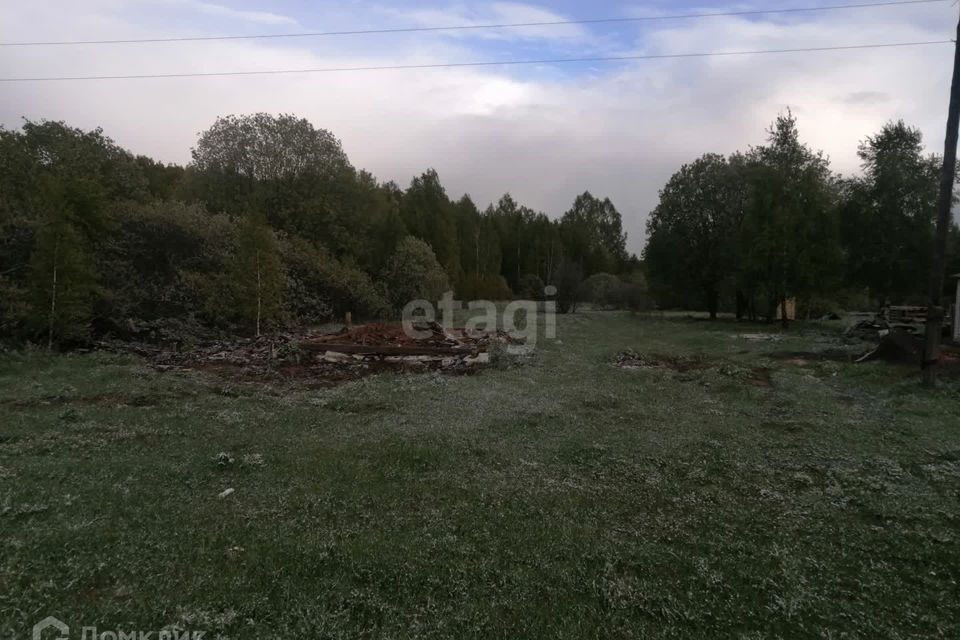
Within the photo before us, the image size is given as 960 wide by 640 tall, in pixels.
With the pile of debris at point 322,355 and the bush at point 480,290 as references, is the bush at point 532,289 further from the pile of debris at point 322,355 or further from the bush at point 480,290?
the pile of debris at point 322,355

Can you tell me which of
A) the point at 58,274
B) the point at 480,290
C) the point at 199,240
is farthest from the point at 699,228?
the point at 58,274

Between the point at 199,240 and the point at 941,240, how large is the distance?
2357 centimetres

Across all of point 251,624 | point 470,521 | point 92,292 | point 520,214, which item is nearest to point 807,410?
point 470,521

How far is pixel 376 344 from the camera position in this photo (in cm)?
1688

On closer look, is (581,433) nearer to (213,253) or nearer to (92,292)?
(92,292)

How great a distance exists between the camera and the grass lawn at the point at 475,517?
138 inches

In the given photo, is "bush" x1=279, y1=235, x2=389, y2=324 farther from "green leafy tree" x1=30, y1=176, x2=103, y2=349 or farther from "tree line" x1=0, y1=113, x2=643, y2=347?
"green leafy tree" x1=30, y1=176, x2=103, y2=349

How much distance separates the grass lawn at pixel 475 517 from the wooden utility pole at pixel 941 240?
2.25m

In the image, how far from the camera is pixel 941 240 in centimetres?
1152

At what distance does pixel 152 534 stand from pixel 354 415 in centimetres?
495

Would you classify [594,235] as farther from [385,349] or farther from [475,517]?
[475,517]

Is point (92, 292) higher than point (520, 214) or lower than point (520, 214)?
lower

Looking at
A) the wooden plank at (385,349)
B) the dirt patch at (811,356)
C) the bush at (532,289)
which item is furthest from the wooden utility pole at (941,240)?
the bush at (532,289)

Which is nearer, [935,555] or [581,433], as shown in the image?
[935,555]
